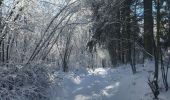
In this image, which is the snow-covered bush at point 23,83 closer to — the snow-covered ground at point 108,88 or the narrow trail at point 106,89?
the snow-covered ground at point 108,88

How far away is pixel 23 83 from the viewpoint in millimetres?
12461

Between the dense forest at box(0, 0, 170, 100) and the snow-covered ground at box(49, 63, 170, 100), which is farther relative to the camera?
the snow-covered ground at box(49, 63, 170, 100)

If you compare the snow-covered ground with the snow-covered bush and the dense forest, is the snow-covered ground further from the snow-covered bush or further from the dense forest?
the snow-covered bush

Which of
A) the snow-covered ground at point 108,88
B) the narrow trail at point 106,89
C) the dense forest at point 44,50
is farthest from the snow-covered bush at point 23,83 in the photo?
the narrow trail at point 106,89

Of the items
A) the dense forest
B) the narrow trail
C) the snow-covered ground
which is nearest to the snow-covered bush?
the dense forest

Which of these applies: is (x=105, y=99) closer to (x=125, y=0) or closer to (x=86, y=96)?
(x=86, y=96)

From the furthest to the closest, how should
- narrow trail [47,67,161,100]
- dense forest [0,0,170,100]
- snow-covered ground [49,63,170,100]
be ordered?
narrow trail [47,67,161,100] < snow-covered ground [49,63,170,100] < dense forest [0,0,170,100]

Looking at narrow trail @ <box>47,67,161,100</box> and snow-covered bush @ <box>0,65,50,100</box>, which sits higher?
snow-covered bush @ <box>0,65,50,100</box>

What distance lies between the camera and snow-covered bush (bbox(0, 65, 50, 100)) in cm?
1135

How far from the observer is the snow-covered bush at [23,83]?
1135 centimetres

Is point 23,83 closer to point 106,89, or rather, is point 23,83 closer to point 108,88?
point 106,89

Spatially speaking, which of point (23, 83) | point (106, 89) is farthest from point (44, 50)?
point (23, 83)

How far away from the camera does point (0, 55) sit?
1451 centimetres

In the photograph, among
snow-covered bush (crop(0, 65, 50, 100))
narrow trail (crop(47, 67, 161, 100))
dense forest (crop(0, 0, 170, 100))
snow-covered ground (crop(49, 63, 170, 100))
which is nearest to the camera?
snow-covered bush (crop(0, 65, 50, 100))
